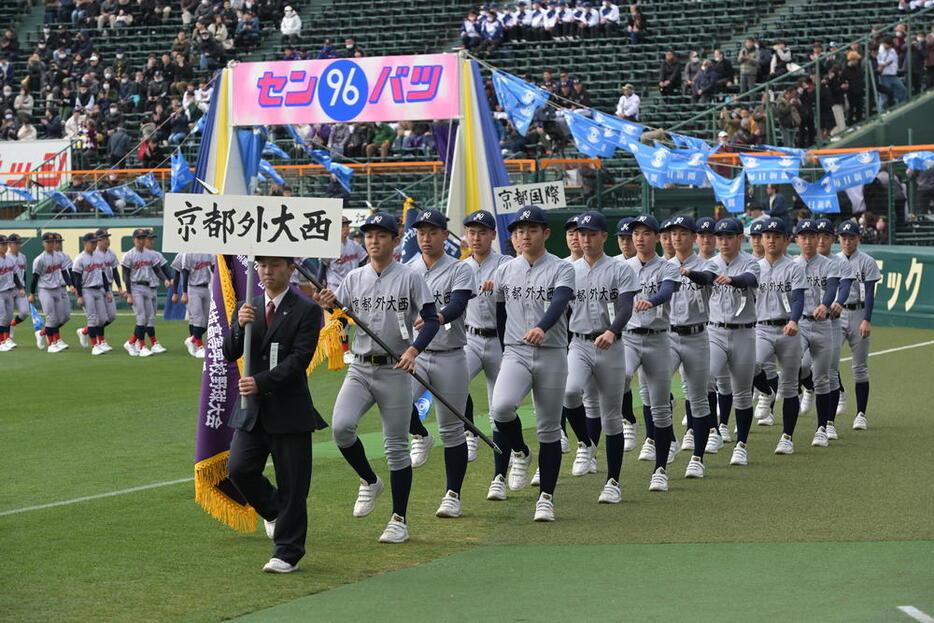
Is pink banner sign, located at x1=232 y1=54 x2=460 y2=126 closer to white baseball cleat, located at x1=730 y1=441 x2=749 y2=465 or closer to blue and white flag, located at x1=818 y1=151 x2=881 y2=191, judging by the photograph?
white baseball cleat, located at x1=730 y1=441 x2=749 y2=465

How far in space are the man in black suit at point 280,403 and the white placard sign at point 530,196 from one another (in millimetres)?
7810

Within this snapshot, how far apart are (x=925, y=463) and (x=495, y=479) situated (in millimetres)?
3981

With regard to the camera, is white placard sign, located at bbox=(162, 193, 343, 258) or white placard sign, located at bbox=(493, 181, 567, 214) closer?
white placard sign, located at bbox=(162, 193, 343, 258)

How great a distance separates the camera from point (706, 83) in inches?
1244

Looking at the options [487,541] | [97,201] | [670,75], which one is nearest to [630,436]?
[487,541]

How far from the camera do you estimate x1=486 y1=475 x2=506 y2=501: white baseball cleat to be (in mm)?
10938

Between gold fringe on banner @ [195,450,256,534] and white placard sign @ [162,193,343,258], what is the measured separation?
5.83 feet

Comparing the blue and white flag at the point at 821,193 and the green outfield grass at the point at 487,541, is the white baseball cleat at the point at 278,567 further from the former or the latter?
the blue and white flag at the point at 821,193

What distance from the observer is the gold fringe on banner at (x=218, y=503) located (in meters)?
9.53

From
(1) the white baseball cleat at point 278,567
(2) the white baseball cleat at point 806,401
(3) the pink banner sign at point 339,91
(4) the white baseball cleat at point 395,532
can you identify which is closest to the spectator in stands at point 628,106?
(3) the pink banner sign at point 339,91

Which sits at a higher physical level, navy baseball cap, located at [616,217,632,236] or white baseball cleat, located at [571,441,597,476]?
navy baseball cap, located at [616,217,632,236]

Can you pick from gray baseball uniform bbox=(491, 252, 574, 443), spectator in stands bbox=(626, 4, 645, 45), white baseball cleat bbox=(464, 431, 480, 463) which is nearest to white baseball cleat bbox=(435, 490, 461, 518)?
gray baseball uniform bbox=(491, 252, 574, 443)

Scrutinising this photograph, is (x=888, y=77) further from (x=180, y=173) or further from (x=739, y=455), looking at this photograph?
(x=739, y=455)

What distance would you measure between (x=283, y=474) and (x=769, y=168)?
17729 millimetres
